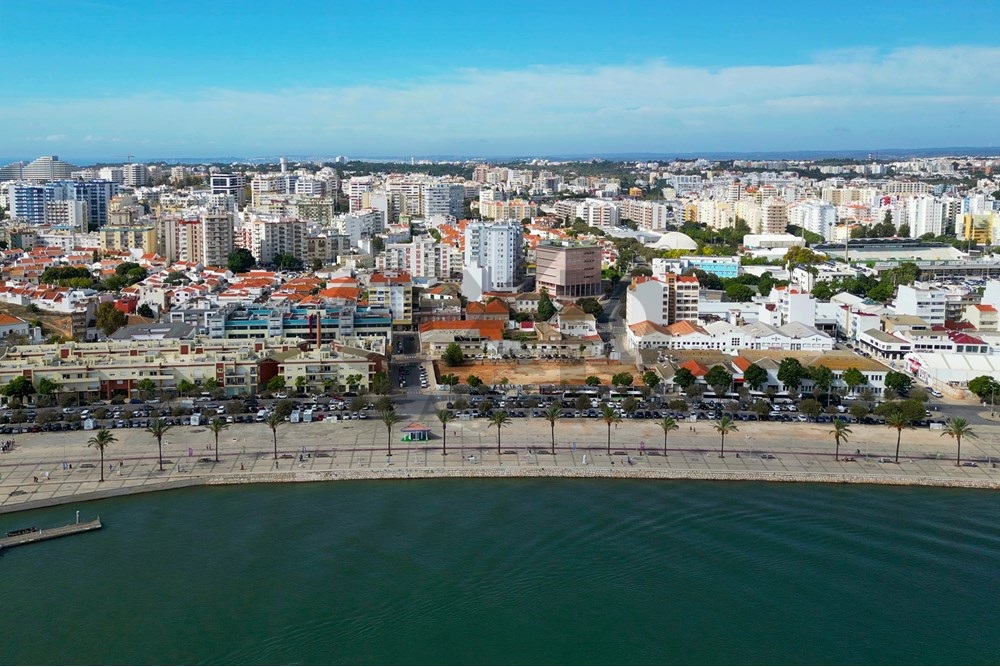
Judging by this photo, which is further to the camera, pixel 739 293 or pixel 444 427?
pixel 739 293

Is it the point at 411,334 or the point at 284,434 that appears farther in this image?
the point at 411,334

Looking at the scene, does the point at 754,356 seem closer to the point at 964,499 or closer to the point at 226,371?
the point at 964,499

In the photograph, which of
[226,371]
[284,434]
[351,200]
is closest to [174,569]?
[284,434]

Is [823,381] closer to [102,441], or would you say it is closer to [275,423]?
[275,423]

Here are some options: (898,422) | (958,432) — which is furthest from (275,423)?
(958,432)

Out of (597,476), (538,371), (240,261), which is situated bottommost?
(597,476)

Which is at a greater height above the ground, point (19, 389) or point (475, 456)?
point (19, 389)

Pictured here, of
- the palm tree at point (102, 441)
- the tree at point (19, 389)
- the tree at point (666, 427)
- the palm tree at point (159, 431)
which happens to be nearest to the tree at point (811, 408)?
the tree at point (666, 427)
